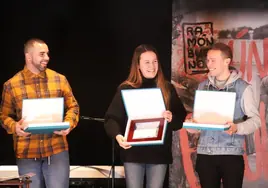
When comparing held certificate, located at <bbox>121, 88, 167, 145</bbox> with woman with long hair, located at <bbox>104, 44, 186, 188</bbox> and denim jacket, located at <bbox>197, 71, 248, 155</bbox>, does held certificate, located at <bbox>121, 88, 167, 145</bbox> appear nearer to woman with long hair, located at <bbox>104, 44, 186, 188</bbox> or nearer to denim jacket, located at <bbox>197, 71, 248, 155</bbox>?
woman with long hair, located at <bbox>104, 44, 186, 188</bbox>

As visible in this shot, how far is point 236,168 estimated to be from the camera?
442cm

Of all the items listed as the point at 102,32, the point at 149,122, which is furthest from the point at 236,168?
the point at 102,32

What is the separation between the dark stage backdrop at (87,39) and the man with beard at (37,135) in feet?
3.97

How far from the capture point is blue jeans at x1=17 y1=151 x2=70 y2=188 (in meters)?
4.59

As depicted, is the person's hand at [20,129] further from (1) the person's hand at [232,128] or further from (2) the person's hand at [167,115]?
(1) the person's hand at [232,128]

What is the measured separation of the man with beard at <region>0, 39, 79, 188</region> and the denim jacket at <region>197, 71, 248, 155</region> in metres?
1.17

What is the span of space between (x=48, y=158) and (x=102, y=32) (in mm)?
Answer: 1861

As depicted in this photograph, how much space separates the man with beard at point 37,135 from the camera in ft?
15.1

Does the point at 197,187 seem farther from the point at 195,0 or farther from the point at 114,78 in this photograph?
the point at 195,0

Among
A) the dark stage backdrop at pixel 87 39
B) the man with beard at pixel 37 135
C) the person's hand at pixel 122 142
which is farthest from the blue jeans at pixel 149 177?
the dark stage backdrop at pixel 87 39

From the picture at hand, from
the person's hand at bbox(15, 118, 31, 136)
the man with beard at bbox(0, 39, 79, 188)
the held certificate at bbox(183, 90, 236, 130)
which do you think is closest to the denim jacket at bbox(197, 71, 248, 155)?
the held certificate at bbox(183, 90, 236, 130)

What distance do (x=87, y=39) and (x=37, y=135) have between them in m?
1.64

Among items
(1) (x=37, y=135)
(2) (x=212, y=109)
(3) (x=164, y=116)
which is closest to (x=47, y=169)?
(1) (x=37, y=135)

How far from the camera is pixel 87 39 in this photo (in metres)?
5.91
